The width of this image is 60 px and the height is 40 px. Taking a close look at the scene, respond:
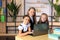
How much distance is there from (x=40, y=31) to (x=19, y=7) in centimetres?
386

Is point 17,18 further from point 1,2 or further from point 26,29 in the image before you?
point 26,29

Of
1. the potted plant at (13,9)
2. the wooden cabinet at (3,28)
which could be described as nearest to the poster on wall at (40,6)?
the potted plant at (13,9)

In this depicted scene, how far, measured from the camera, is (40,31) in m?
2.19

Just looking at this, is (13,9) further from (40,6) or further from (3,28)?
(40,6)

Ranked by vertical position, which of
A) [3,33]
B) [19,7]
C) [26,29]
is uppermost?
[19,7]

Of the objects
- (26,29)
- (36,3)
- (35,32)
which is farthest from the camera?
(36,3)

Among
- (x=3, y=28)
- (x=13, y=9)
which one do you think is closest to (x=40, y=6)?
(x=13, y=9)

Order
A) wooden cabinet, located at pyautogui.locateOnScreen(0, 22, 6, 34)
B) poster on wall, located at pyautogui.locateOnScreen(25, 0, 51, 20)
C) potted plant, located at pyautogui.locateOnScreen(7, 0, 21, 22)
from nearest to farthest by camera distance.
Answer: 1. potted plant, located at pyautogui.locateOnScreen(7, 0, 21, 22)
2. wooden cabinet, located at pyautogui.locateOnScreen(0, 22, 6, 34)
3. poster on wall, located at pyautogui.locateOnScreen(25, 0, 51, 20)

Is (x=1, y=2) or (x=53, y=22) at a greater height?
(x=1, y=2)

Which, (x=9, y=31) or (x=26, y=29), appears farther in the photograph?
(x=9, y=31)

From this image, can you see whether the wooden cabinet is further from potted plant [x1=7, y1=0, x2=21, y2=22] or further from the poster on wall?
the poster on wall

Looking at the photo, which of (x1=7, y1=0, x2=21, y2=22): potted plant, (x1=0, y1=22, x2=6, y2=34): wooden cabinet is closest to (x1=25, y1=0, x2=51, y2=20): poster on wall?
(x1=7, y1=0, x2=21, y2=22): potted plant

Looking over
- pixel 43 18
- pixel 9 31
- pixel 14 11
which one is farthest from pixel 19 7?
pixel 43 18

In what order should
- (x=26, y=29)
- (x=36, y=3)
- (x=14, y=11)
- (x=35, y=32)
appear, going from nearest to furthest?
(x=35, y=32) → (x=26, y=29) → (x=14, y=11) → (x=36, y=3)
